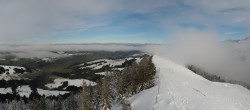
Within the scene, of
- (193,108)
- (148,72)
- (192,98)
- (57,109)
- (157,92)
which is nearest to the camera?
(193,108)

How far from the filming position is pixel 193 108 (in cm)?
6231

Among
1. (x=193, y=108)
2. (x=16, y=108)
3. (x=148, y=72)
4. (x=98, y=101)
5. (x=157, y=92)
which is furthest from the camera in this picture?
(x=16, y=108)

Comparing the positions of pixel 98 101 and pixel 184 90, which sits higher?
pixel 184 90

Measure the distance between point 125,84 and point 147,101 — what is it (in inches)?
1055

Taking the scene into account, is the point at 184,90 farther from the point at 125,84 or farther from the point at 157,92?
the point at 125,84

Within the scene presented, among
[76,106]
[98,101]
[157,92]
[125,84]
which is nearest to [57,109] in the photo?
[76,106]

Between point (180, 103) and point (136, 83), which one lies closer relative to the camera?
point (180, 103)

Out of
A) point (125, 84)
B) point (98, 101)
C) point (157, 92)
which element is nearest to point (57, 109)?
point (98, 101)

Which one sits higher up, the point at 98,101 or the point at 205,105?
the point at 205,105

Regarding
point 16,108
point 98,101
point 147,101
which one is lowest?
point 16,108

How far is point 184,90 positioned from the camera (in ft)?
273

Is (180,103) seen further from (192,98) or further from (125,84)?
(125,84)

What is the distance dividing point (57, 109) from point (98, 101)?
48.8 m

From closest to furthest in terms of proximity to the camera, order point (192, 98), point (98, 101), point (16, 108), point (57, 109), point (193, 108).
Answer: point (193, 108) → point (192, 98) → point (98, 101) → point (57, 109) → point (16, 108)
